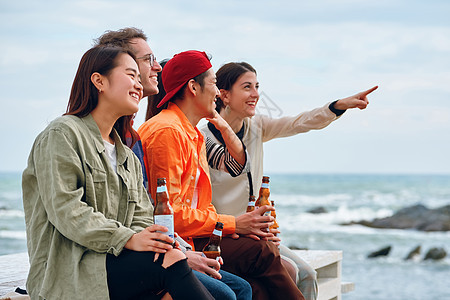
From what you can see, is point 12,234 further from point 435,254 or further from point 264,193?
point 264,193

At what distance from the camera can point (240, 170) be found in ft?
11.6

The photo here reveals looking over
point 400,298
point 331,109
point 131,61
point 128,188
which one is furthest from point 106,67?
point 400,298

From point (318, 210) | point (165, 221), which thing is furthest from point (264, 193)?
point (318, 210)

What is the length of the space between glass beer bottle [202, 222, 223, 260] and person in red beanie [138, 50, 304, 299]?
0.19 ft

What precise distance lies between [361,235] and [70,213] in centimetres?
2016

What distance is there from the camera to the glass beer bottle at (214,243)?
2.96 meters

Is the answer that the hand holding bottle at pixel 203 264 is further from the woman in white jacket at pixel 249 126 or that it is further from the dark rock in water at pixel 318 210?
Result: the dark rock in water at pixel 318 210

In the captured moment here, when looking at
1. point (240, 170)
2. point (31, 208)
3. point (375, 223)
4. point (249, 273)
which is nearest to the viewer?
point (31, 208)

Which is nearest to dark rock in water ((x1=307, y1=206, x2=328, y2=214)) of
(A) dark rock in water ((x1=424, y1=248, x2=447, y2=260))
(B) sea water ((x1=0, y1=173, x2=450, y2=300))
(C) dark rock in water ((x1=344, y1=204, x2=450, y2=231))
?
(B) sea water ((x1=0, y1=173, x2=450, y2=300))

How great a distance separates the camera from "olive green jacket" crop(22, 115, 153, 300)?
2.19m

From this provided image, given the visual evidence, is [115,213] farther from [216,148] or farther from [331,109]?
[331,109]

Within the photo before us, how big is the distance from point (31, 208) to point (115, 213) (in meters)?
0.29

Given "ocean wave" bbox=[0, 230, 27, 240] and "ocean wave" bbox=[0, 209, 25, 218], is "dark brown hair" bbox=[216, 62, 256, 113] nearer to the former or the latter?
"ocean wave" bbox=[0, 230, 27, 240]

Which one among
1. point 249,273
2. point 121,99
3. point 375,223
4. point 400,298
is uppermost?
point 121,99
